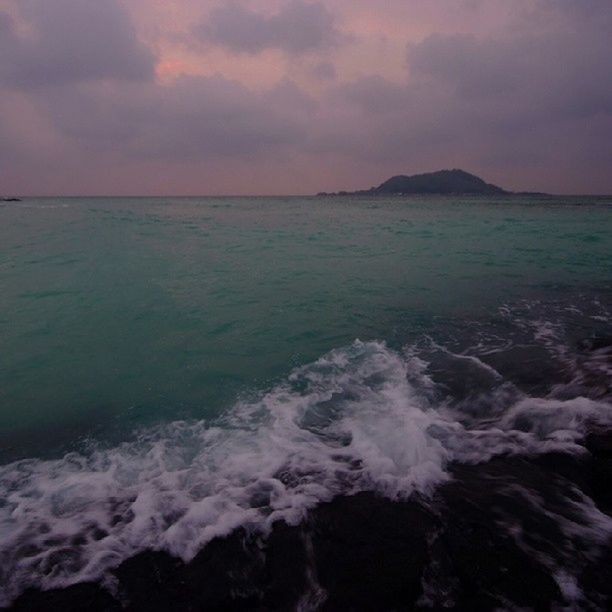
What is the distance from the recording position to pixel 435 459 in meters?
4.78

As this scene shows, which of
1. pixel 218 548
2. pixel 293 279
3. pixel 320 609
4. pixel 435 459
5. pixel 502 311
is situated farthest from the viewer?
pixel 293 279

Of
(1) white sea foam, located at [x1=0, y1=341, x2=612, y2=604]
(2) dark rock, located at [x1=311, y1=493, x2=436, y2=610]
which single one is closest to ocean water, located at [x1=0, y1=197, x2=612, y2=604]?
(1) white sea foam, located at [x1=0, y1=341, x2=612, y2=604]

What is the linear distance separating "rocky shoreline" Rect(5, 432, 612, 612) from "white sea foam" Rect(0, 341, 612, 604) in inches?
9.3

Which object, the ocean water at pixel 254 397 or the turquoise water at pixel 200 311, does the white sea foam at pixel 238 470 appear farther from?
the turquoise water at pixel 200 311

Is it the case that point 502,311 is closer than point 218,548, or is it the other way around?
point 218,548

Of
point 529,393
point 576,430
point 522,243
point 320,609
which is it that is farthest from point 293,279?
point 522,243

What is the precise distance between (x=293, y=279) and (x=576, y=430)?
1171 cm

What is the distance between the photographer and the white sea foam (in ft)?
12.2

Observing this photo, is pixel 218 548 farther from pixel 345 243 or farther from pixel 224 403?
pixel 345 243

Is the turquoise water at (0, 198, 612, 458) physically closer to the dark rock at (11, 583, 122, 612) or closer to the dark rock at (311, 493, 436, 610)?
the dark rock at (11, 583, 122, 612)

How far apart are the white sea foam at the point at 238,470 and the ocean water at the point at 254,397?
2 centimetres

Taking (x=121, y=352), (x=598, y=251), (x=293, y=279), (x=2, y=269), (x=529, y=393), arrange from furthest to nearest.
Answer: (x=598, y=251) < (x=2, y=269) < (x=293, y=279) < (x=121, y=352) < (x=529, y=393)

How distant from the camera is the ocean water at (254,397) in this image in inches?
162

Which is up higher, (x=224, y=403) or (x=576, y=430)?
(x=576, y=430)
